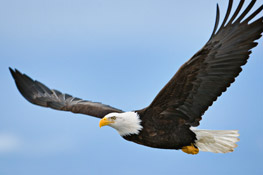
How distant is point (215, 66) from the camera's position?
702 centimetres

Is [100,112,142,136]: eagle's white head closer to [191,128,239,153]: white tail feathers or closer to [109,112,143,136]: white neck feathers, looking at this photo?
[109,112,143,136]: white neck feathers

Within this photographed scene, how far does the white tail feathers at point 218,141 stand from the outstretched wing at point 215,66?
2.48 ft

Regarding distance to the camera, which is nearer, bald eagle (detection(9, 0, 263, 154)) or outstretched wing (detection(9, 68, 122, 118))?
bald eagle (detection(9, 0, 263, 154))

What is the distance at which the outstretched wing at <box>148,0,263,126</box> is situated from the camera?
6.88 metres

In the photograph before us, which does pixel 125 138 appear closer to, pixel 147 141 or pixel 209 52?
pixel 147 141

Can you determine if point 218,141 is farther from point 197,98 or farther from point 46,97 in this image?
point 46,97

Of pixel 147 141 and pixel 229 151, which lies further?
pixel 229 151

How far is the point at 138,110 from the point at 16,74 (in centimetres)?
323

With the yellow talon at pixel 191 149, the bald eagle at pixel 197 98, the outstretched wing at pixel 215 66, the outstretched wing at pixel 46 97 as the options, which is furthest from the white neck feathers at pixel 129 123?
the outstretched wing at pixel 46 97

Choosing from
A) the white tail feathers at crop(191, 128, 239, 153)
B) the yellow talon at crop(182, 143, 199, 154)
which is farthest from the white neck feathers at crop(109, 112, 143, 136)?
the white tail feathers at crop(191, 128, 239, 153)

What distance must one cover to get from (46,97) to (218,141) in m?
3.68

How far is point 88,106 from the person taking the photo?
8.95m

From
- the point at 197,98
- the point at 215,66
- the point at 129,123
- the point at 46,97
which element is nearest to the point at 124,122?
the point at 129,123

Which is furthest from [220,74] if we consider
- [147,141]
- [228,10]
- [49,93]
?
[49,93]
